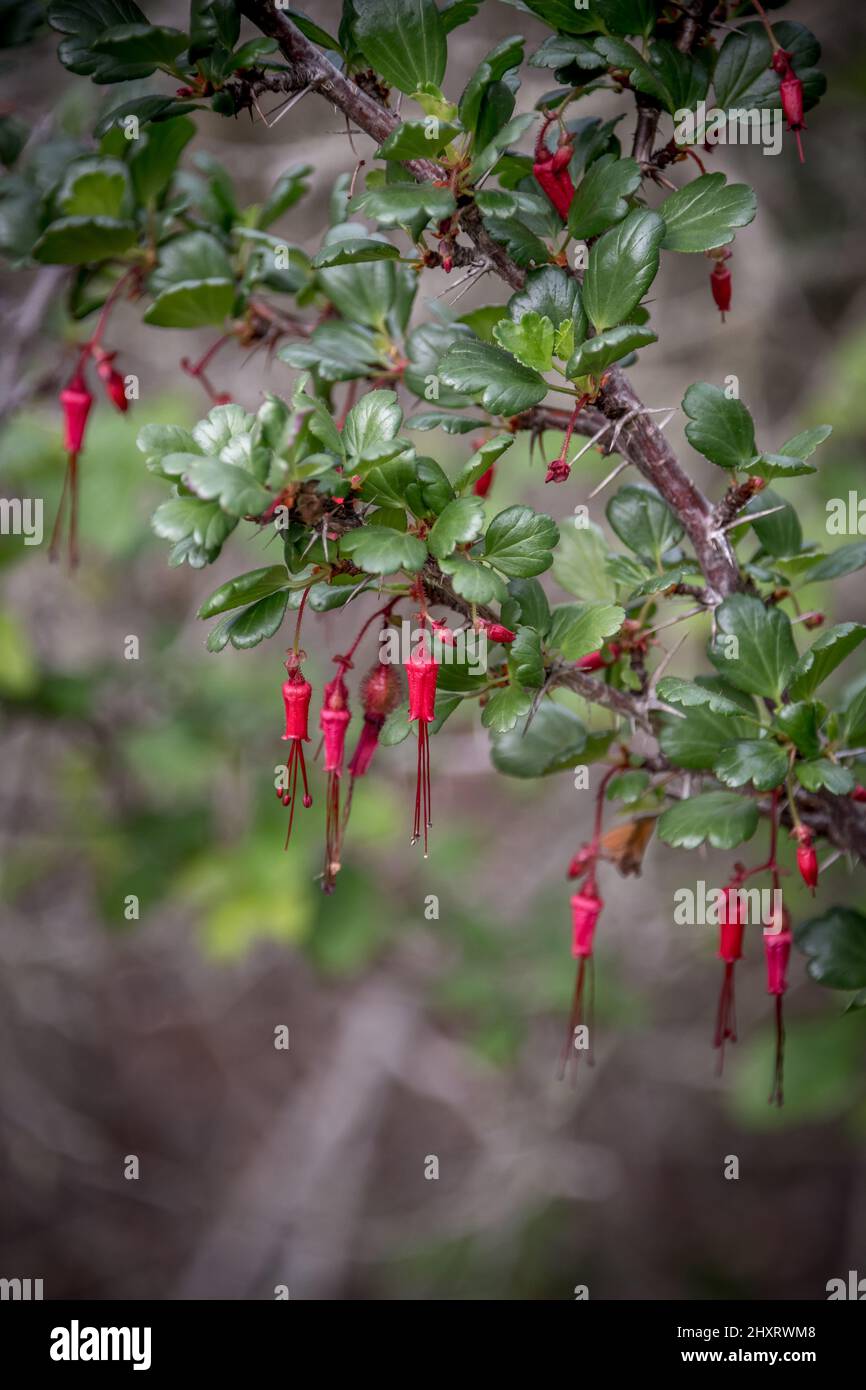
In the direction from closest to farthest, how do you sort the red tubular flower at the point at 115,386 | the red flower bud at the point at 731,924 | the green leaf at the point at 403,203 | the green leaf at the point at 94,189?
1. the green leaf at the point at 403,203
2. the red flower bud at the point at 731,924
3. the green leaf at the point at 94,189
4. the red tubular flower at the point at 115,386

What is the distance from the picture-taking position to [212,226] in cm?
125

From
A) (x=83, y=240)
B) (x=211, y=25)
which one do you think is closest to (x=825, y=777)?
(x=211, y=25)

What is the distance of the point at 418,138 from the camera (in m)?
0.81

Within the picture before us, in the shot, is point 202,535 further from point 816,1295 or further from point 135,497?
point 816,1295

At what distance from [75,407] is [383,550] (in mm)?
675

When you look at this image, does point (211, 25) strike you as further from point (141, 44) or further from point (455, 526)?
point (455, 526)

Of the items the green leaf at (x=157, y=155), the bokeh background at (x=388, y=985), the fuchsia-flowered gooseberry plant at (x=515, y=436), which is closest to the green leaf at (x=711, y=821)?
the fuchsia-flowered gooseberry plant at (x=515, y=436)

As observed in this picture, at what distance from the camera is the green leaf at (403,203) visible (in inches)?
31.8

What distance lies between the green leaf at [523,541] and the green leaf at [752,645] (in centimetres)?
18

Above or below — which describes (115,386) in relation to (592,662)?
above

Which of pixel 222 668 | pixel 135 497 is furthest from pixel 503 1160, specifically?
pixel 135 497

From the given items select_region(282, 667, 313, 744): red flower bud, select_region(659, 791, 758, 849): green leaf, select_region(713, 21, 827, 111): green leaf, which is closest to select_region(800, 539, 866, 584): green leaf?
select_region(659, 791, 758, 849): green leaf

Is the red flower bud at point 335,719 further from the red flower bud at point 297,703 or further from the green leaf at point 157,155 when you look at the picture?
the green leaf at point 157,155

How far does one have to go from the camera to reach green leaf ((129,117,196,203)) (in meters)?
1.17
